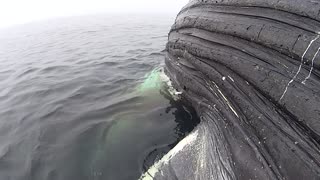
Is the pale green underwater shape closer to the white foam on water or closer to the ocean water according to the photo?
the ocean water

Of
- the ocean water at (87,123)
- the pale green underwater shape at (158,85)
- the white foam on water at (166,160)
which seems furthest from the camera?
the pale green underwater shape at (158,85)

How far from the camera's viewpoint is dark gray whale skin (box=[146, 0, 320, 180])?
2.06m

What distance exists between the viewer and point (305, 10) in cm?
226

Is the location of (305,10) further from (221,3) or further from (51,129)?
(51,129)

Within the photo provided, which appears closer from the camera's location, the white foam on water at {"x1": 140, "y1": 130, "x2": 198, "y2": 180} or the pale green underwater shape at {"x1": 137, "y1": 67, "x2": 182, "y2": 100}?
the white foam on water at {"x1": 140, "y1": 130, "x2": 198, "y2": 180}

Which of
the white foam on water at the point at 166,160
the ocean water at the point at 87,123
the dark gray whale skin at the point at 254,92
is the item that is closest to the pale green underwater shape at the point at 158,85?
the ocean water at the point at 87,123

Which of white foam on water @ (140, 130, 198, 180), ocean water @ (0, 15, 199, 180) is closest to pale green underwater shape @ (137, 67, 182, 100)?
ocean water @ (0, 15, 199, 180)

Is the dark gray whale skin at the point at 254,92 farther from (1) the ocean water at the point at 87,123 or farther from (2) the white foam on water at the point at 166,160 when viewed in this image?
(1) the ocean water at the point at 87,123

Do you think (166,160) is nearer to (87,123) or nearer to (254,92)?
(254,92)

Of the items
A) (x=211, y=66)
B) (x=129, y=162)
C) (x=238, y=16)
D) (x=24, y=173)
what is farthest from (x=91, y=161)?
(x=238, y=16)

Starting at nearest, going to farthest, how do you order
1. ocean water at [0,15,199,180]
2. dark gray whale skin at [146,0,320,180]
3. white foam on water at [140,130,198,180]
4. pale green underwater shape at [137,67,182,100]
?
dark gray whale skin at [146,0,320,180] → white foam on water at [140,130,198,180] → ocean water at [0,15,199,180] → pale green underwater shape at [137,67,182,100]

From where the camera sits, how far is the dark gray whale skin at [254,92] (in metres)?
2.06

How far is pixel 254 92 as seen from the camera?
2479 millimetres

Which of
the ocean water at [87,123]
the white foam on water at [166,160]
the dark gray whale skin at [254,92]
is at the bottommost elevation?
the ocean water at [87,123]
